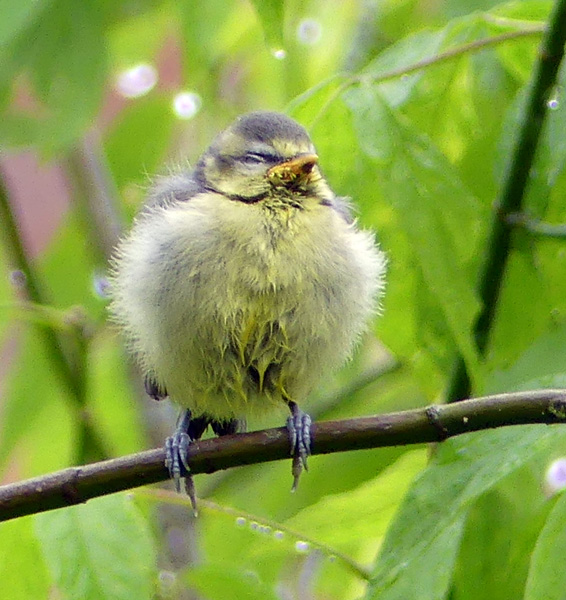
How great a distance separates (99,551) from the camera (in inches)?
68.4

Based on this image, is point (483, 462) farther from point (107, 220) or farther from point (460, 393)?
point (107, 220)

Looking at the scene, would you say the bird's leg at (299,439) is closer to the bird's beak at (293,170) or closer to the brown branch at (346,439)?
the brown branch at (346,439)

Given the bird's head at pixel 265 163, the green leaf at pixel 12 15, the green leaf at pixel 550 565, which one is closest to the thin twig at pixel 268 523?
the green leaf at pixel 550 565

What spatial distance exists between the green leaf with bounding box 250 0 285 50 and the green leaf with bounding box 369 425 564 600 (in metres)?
0.78

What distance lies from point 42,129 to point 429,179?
1.02 metres

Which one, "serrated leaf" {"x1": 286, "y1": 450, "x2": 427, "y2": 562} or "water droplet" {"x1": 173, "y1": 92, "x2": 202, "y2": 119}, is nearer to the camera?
"serrated leaf" {"x1": 286, "y1": 450, "x2": 427, "y2": 562}

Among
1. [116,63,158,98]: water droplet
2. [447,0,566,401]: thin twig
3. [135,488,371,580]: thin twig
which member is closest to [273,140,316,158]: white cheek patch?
[447,0,566,401]: thin twig

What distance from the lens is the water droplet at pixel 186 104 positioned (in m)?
A: 2.86

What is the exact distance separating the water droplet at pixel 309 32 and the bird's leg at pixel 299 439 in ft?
3.91

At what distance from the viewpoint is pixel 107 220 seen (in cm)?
340

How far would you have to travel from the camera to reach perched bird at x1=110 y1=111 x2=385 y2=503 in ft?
7.52

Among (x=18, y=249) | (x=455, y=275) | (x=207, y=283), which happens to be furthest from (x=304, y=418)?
(x=18, y=249)

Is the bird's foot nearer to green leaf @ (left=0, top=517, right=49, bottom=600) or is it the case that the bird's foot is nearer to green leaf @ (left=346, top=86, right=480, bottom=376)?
green leaf @ (left=0, top=517, right=49, bottom=600)

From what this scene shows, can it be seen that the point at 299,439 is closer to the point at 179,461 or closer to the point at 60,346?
the point at 179,461
